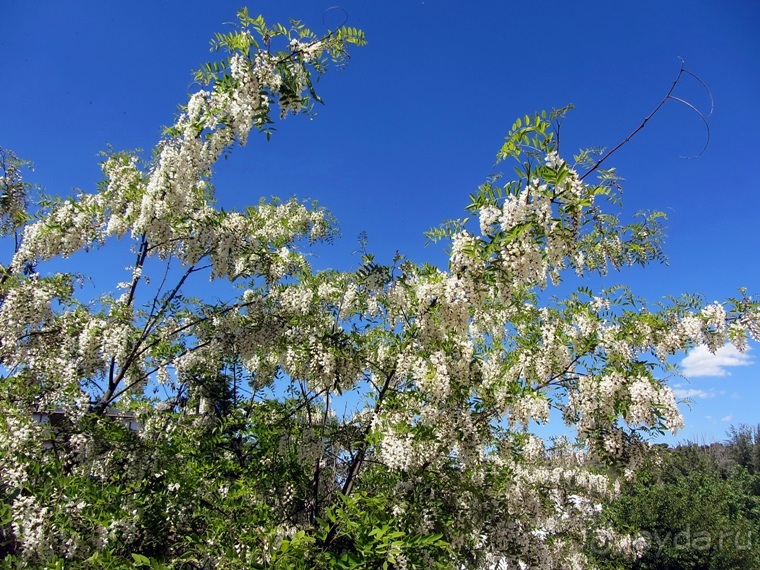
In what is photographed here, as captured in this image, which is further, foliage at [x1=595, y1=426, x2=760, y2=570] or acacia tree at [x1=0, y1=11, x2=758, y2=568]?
foliage at [x1=595, y1=426, x2=760, y2=570]

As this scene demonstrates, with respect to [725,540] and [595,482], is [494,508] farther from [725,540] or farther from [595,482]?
[725,540]

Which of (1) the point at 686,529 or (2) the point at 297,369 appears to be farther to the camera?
(1) the point at 686,529

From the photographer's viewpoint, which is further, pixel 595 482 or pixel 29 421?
pixel 595 482

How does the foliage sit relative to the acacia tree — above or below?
below

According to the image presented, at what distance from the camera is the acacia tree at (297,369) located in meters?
3.60

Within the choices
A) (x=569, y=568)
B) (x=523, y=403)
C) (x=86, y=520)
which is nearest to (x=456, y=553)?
(x=523, y=403)

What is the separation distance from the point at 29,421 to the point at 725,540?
26521mm

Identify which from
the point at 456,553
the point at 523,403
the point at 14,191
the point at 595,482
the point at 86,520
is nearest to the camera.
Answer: the point at 86,520

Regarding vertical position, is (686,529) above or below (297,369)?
below

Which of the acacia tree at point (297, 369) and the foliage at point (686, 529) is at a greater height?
the acacia tree at point (297, 369)

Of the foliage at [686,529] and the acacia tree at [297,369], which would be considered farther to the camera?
the foliage at [686,529]

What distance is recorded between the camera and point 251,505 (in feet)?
14.5

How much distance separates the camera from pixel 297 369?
5457 mm

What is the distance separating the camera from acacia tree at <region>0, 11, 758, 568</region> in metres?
3.60
